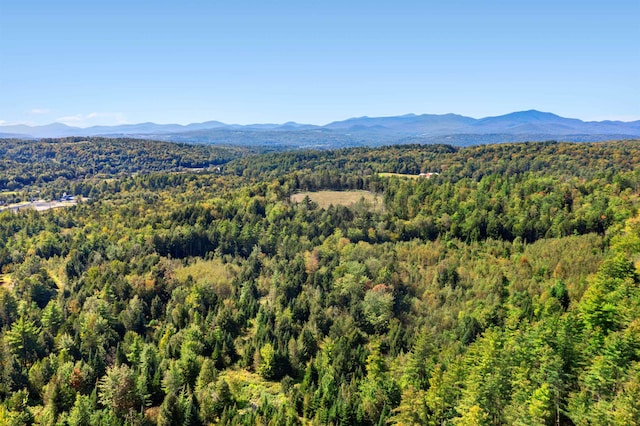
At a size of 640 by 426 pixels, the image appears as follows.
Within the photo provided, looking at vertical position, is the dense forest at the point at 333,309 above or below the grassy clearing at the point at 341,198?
below

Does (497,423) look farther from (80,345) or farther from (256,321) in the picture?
(80,345)

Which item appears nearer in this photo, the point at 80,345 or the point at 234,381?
the point at 234,381

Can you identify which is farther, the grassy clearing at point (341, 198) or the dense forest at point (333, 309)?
the grassy clearing at point (341, 198)

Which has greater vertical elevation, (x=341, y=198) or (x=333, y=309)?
(x=341, y=198)

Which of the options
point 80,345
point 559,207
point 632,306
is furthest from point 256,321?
point 559,207

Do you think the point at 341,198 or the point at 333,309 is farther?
the point at 341,198
